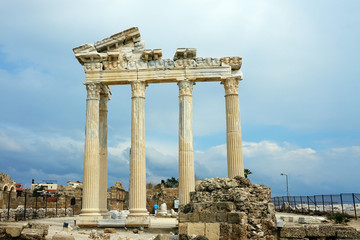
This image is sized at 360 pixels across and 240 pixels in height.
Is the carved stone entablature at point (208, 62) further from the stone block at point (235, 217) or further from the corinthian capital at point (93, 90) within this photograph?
the stone block at point (235, 217)

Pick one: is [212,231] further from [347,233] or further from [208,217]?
[347,233]

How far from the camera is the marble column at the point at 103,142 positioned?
2244cm

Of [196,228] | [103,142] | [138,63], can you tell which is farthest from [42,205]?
[196,228]

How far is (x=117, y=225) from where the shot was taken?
19.2 meters

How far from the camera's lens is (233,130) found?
67.5 ft

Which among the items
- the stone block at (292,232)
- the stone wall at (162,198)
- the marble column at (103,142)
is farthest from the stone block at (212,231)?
the stone wall at (162,198)

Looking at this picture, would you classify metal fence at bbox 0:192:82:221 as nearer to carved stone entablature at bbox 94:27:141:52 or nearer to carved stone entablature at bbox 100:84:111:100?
carved stone entablature at bbox 100:84:111:100

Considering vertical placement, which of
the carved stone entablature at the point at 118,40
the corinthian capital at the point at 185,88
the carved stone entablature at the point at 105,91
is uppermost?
the carved stone entablature at the point at 118,40

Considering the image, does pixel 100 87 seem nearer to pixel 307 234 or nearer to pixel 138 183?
pixel 138 183

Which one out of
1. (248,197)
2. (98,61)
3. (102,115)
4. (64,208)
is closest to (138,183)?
(102,115)

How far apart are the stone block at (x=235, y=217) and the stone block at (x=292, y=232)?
81.2 inches

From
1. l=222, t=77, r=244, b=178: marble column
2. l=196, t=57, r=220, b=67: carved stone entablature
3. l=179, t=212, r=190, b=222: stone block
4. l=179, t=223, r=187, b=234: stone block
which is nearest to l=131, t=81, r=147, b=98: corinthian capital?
l=196, t=57, r=220, b=67: carved stone entablature

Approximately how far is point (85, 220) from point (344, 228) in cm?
1291

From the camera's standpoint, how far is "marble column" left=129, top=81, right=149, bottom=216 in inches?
784
